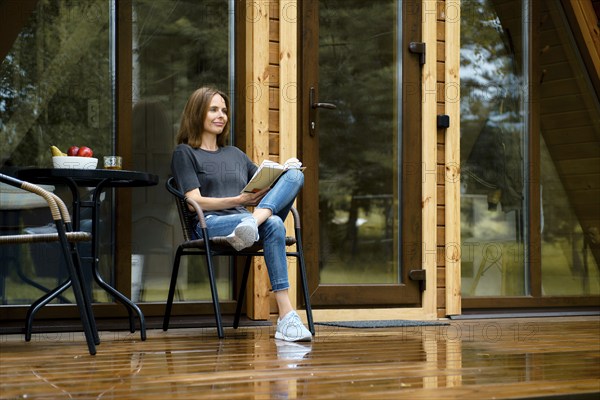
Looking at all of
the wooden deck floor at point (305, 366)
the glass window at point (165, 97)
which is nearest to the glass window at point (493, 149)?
the wooden deck floor at point (305, 366)

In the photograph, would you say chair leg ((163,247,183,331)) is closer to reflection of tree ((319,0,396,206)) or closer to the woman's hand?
the woman's hand

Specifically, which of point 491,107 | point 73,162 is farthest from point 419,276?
point 73,162

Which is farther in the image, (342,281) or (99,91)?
(342,281)

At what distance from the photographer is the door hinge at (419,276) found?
511cm

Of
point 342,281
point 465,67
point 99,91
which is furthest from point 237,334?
point 465,67

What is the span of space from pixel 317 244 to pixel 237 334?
3.28ft

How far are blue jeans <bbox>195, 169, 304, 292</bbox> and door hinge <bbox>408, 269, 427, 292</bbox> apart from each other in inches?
51.3

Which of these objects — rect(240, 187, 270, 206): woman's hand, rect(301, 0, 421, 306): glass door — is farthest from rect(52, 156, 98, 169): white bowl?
rect(301, 0, 421, 306): glass door

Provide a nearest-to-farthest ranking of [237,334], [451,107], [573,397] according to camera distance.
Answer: [573,397], [237,334], [451,107]

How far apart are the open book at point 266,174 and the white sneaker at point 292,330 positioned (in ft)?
1.84

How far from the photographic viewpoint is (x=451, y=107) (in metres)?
5.23

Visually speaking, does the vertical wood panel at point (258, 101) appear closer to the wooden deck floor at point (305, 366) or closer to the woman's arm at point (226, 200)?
the wooden deck floor at point (305, 366)

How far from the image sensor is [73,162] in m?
3.86

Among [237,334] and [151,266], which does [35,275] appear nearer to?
[151,266]
